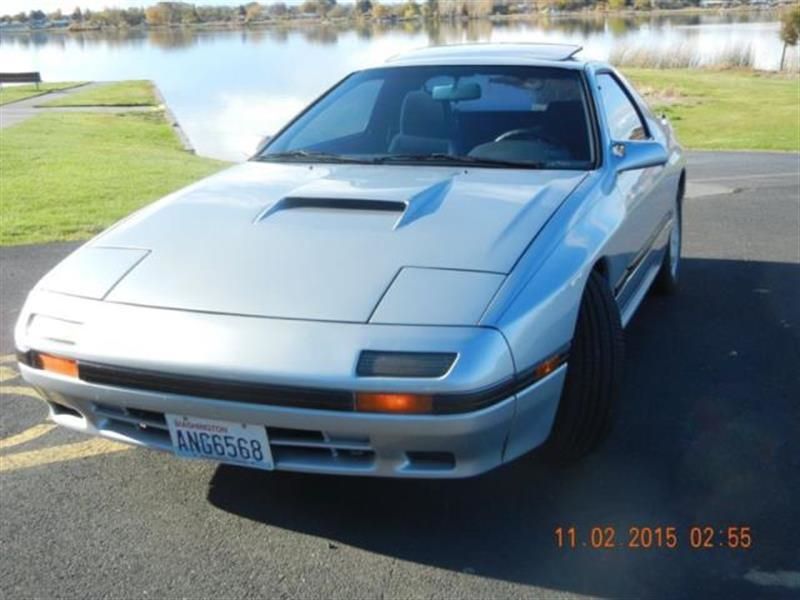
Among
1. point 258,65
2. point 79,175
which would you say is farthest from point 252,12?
point 79,175

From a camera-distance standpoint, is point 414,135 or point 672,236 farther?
point 672,236

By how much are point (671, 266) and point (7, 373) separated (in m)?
3.75

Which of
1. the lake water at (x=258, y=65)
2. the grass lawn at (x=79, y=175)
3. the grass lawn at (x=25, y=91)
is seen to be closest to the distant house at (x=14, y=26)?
the lake water at (x=258, y=65)

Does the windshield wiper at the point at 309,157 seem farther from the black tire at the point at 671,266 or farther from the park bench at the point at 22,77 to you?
the park bench at the point at 22,77

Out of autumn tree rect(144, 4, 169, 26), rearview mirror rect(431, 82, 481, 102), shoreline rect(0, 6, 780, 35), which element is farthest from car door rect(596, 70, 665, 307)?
autumn tree rect(144, 4, 169, 26)

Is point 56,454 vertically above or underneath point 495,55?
underneath

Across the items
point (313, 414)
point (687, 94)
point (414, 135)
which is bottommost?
point (687, 94)

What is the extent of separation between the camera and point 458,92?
14.3ft

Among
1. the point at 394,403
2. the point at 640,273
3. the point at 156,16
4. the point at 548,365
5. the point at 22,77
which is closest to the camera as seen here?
the point at 394,403

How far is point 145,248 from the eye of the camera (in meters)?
3.28

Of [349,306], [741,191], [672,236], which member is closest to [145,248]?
[349,306]

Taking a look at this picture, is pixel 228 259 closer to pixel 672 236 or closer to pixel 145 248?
pixel 145 248

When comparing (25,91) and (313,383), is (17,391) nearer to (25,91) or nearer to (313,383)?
(313,383)

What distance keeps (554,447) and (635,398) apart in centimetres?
93
